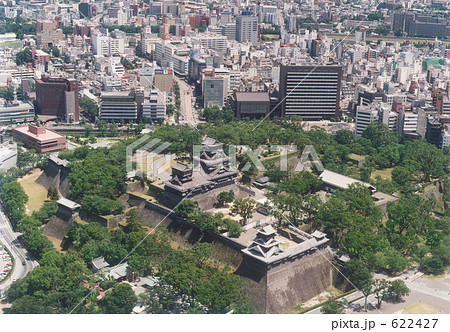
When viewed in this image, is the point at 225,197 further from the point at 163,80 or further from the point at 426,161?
the point at 163,80

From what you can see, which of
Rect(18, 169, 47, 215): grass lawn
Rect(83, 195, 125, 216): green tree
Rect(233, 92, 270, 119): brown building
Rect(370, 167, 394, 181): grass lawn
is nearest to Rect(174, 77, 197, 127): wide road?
Rect(233, 92, 270, 119): brown building

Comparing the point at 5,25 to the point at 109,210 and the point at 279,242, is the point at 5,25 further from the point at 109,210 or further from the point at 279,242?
the point at 279,242

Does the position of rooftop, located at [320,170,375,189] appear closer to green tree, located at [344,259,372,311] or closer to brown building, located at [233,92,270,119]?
green tree, located at [344,259,372,311]

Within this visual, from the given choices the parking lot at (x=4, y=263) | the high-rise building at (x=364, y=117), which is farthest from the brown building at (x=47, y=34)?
the parking lot at (x=4, y=263)

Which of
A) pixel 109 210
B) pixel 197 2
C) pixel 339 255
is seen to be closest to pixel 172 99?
pixel 109 210

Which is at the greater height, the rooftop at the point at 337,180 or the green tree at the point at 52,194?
the rooftop at the point at 337,180

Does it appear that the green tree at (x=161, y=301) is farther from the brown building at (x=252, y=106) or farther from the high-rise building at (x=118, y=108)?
the brown building at (x=252, y=106)
